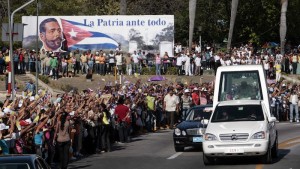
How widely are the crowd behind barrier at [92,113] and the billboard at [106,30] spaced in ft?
10.5

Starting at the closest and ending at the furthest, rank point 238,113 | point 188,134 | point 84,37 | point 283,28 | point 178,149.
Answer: point 238,113 → point 188,134 → point 178,149 → point 84,37 → point 283,28

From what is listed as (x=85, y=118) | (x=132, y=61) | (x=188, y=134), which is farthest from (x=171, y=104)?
(x=132, y=61)

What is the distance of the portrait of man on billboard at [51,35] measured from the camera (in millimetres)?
59125

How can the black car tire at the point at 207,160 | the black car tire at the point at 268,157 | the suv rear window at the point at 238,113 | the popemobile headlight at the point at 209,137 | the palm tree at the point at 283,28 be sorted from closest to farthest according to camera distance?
the popemobile headlight at the point at 209,137 < the black car tire at the point at 268,157 < the black car tire at the point at 207,160 < the suv rear window at the point at 238,113 < the palm tree at the point at 283,28

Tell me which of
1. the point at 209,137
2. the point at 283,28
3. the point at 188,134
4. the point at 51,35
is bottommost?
the point at 188,134

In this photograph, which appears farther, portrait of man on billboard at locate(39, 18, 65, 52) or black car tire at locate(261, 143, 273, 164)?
portrait of man on billboard at locate(39, 18, 65, 52)

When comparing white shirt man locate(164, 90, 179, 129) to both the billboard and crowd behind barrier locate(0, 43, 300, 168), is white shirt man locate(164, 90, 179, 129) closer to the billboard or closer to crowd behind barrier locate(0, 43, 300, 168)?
crowd behind barrier locate(0, 43, 300, 168)

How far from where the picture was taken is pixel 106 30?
60.8 metres

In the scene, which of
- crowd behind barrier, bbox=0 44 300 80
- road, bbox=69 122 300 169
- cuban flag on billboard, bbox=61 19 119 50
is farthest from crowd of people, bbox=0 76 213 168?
cuban flag on billboard, bbox=61 19 119 50

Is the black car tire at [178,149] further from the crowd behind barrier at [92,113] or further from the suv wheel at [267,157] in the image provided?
the suv wheel at [267,157]

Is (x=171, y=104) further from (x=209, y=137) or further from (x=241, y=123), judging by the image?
(x=209, y=137)

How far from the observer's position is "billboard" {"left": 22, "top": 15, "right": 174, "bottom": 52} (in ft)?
197

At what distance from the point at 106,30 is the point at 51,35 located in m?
3.87

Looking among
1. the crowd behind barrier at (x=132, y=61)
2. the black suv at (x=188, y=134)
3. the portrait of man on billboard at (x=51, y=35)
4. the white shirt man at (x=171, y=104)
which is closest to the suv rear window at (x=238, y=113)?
the black suv at (x=188, y=134)
